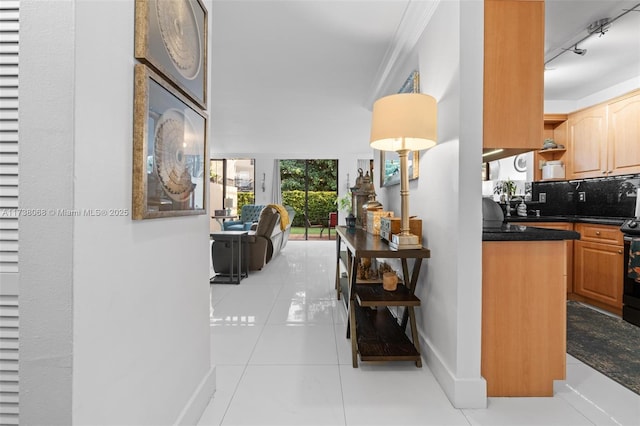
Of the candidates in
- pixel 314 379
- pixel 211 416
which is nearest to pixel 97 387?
pixel 211 416

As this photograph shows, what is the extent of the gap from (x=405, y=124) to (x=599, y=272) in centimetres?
294

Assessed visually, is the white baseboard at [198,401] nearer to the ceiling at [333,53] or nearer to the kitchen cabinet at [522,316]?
the kitchen cabinet at [522,316]

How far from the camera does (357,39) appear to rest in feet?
9.10

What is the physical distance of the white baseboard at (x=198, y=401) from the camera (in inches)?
54.4

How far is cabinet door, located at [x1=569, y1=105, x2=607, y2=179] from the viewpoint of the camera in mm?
3525

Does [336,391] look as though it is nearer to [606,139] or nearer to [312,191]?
[606,139]

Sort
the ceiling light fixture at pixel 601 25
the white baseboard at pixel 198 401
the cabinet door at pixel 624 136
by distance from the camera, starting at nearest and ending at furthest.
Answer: the white baseboard at pixel 198 401
the ceiling light fixture at pixel 601 25
the cabinet door at pixel 624 136

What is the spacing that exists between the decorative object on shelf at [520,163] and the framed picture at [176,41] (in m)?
4.16

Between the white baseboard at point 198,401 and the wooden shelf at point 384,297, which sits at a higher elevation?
the wooden shelf at point 384,297

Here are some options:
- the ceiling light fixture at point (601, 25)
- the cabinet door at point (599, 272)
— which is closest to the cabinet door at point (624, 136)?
the cabinet door at point (599, 272)

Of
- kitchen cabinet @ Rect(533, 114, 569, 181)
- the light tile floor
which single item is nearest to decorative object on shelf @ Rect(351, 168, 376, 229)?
the light tile floor

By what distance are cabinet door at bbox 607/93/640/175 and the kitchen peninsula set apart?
2.42 meters

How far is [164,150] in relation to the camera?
44.8 inches

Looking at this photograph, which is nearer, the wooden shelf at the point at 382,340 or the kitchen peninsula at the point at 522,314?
the kitchen peninsula at the point at 522,314
